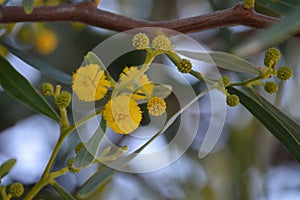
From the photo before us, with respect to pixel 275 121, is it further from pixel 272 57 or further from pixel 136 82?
pixel 136 82

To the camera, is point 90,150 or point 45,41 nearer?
point 90,150

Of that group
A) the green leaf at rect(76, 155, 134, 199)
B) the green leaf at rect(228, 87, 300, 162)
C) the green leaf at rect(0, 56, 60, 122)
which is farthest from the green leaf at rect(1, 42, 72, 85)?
the green leaf at rect(228, 87, 300, 162)

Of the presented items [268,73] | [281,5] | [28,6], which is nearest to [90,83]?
[28,6]

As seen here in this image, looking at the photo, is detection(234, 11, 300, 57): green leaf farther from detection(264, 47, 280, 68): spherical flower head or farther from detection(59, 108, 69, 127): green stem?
detection(59, 108, 69, 127): green stem

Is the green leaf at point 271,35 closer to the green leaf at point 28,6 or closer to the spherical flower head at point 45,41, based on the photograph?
the green leaf at point 28,6

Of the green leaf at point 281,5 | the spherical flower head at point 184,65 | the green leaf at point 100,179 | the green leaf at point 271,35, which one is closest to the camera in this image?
the green leaf at point 271,35

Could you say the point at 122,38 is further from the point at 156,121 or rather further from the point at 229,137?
the point at 229,137

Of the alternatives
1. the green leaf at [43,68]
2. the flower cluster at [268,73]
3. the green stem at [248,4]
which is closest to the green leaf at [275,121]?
the flower cluster at [268,73]
